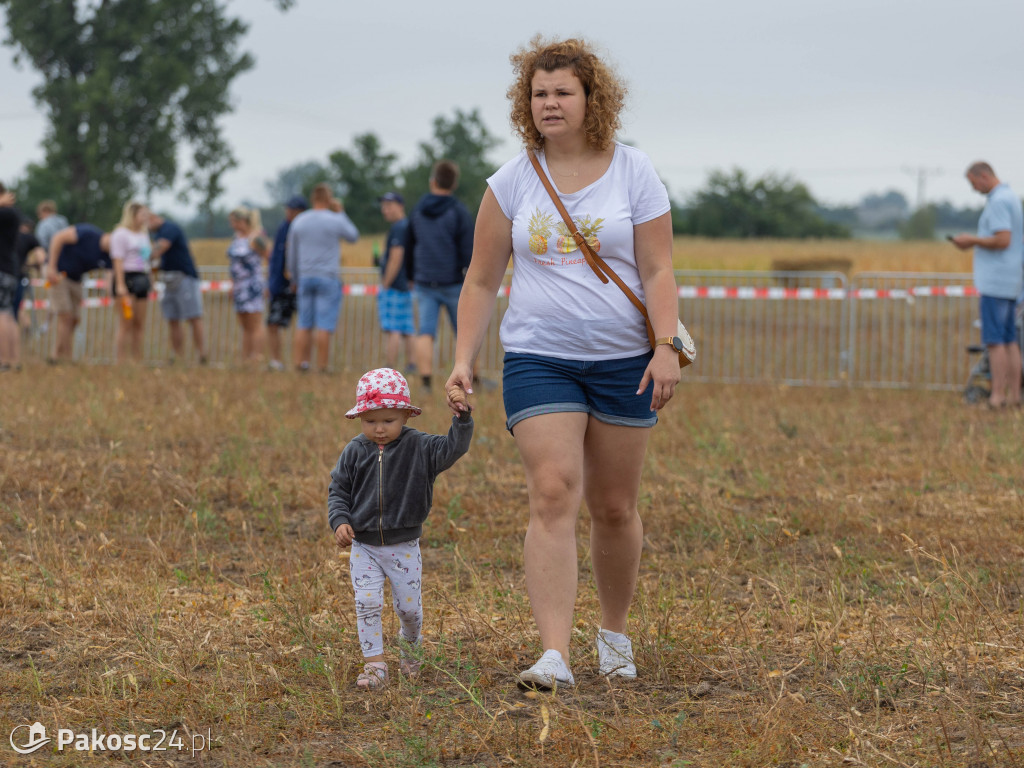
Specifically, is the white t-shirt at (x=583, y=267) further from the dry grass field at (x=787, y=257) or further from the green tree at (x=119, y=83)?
the green tree at (x=119, y=83)

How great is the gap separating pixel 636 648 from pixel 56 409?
6908mm

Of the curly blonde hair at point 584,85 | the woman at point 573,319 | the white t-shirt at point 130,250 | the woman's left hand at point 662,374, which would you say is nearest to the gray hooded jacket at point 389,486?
the woman at point 573,319

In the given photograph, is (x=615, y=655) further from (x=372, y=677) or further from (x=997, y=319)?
(x=997, y=319)

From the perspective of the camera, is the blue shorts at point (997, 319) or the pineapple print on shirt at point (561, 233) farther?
the blue shorts at point (997, 319)

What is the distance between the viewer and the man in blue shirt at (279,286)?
14.5m

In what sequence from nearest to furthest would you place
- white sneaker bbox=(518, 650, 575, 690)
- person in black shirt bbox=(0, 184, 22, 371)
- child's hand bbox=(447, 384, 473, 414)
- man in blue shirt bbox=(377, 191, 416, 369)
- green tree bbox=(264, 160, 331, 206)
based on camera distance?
white sneaker bbox=(518, 650, 575, 690) → child's hand bbox=(447, 384, 473, 414) → person in black shirt bbox=(0, 184, 22, 371) → man in blue shirt bbox=(377, 191, 416, 369) → green tree bbox=(264, 160, 331, 206)

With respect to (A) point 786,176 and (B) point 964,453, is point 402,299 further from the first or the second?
(A) point 786,176

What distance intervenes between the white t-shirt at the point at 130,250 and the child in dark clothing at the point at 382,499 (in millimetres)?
10920

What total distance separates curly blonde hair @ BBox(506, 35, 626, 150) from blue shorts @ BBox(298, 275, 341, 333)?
978cm

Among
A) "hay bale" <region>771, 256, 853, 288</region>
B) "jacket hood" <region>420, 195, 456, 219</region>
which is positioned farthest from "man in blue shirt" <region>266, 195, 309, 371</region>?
A: "hay bale" <region>771, 256, 853, 288</region>

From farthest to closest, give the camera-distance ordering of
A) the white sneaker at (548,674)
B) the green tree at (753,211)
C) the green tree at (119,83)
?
the green tree at (753,211)
the green tree at (119,83)
the white sneaker at (548,674)

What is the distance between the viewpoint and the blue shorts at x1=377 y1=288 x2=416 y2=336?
1328 cm

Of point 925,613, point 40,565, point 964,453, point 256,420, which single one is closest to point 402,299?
point 256,420

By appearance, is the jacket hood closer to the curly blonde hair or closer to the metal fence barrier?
the metal fence barrier
